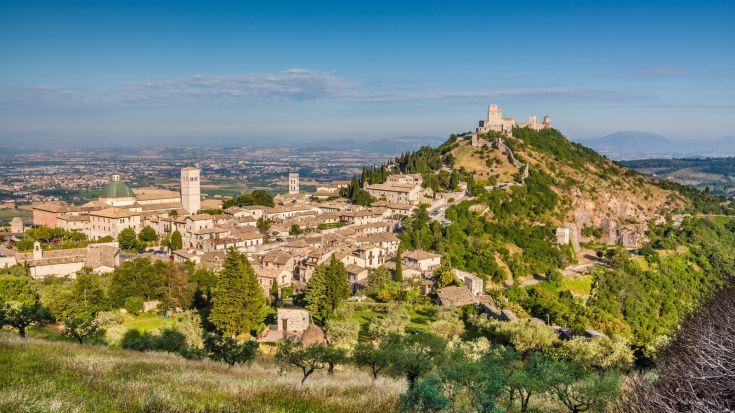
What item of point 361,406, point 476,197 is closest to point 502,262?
point 476,197

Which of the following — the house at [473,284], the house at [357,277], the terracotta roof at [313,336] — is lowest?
the house at [473,284]

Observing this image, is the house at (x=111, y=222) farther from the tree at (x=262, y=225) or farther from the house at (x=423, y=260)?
the house at (x=423, y=260)

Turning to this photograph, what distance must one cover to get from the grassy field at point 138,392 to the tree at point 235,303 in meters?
19.4

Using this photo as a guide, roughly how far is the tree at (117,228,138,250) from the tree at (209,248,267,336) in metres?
27.1

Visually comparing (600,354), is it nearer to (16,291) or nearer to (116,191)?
(16,291)

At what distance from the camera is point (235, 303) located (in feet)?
105

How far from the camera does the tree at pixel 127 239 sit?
181ft

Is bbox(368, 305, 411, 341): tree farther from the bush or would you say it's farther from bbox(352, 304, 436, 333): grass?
the bush

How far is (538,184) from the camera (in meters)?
79.8

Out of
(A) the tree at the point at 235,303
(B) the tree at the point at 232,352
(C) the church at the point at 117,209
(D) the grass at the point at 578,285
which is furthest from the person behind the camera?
(C) the church at the point at 117,209

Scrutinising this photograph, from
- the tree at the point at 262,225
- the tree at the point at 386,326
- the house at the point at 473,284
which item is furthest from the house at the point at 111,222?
the tree at the point at 386,326

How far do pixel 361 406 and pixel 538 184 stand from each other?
74.9 meters

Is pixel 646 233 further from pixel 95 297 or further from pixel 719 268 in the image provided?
pixel 95 297

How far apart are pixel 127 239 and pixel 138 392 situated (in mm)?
50784
